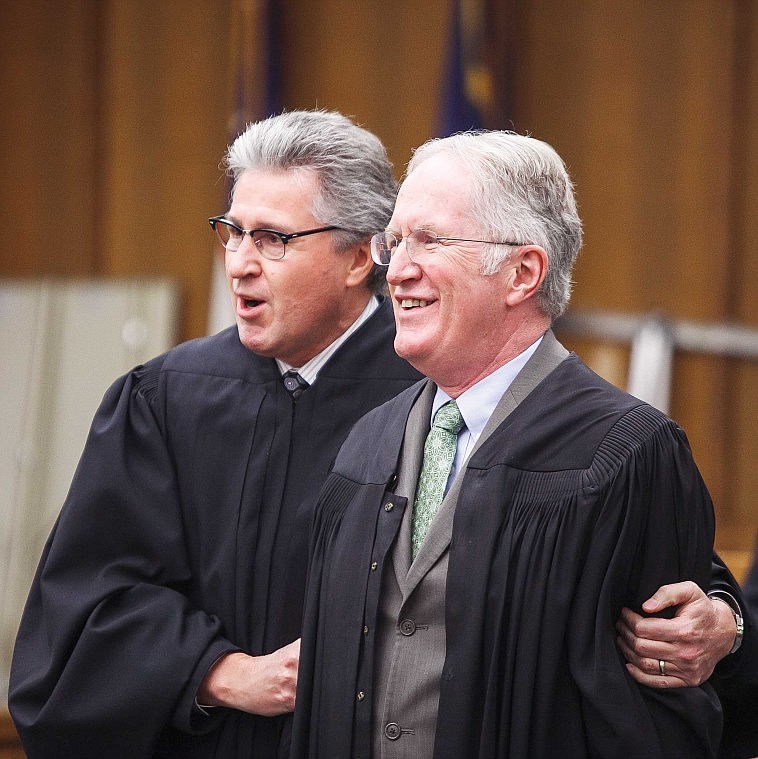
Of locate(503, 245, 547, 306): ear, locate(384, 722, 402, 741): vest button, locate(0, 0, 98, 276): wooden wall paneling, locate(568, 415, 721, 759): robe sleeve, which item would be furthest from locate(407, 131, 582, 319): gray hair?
locate(0, 0, 98, 276): wooden wall paneling

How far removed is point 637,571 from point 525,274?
1.80ft

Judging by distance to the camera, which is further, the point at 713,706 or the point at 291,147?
the point at 291,147

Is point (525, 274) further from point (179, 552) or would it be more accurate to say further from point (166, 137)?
point (166, 137)

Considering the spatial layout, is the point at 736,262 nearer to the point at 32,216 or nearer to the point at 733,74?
the point at 733,74

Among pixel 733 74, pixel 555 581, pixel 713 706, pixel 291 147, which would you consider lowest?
pixel 713 706

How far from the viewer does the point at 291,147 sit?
2.37 meters

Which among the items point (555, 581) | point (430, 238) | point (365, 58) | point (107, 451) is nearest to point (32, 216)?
point (365, 58)

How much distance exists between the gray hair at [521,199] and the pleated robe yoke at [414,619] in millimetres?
189

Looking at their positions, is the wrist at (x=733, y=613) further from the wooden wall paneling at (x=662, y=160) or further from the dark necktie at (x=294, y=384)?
the wooden wall paneling at (x=662, y=160)

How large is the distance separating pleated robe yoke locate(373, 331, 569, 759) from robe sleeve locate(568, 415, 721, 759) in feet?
0.69

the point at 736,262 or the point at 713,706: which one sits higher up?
the point at 736,262

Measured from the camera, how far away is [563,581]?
183 cm

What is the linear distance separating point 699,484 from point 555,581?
1.01 ft

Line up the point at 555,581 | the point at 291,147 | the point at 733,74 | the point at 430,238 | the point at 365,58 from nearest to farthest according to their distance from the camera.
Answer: the point at 555,581 < the point at 430,238 < the point at 291,147 < the point at 733,74 < the point at 365,58
